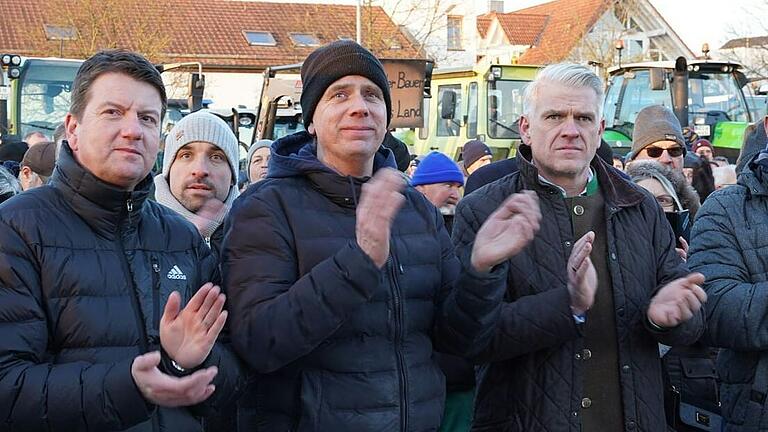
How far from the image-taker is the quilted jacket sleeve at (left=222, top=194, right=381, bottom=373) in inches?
107

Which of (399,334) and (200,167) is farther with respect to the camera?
(200,167)

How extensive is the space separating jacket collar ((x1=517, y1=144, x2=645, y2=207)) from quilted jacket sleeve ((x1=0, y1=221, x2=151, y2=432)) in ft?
5.42

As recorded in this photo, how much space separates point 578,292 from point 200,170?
6.11 ft

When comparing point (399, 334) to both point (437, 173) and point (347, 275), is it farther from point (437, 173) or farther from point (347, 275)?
point (437, 173)

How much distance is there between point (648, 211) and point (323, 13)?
33.0 metres

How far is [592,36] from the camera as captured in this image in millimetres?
32906

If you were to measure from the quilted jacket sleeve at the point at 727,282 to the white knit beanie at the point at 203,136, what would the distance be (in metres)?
2.06

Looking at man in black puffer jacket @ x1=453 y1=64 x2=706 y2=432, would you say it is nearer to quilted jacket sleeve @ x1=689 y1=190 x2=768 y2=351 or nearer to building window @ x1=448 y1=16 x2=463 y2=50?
quilted jacket sleeve @ x1=689 y1=190 x2=768 y2=351

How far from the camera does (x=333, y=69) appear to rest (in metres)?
3.16

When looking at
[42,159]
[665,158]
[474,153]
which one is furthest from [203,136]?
[474,153]

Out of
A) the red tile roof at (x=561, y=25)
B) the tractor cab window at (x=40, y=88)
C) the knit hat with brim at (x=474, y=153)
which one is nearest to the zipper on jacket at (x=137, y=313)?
the knit hat with brim at (x=474, y=153)

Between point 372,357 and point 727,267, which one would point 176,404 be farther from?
point 727,267

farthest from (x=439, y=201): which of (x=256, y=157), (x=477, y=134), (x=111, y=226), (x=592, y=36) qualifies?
(x=592, y=36)

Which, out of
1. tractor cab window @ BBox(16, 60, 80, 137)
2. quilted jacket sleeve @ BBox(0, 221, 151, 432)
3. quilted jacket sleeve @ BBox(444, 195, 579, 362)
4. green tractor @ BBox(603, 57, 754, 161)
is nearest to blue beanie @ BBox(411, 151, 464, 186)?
quilted jacket sleeve @ BBox(444, 195, 579, 362)
